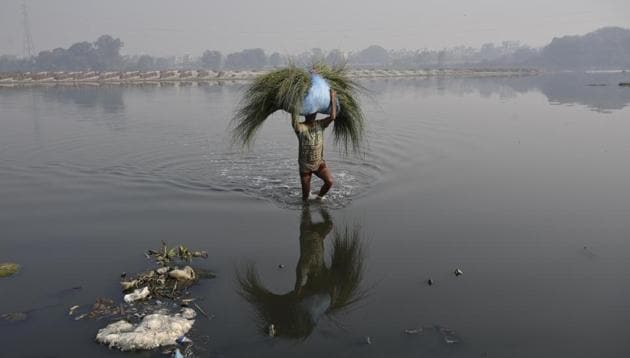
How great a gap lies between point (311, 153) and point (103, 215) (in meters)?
3.23

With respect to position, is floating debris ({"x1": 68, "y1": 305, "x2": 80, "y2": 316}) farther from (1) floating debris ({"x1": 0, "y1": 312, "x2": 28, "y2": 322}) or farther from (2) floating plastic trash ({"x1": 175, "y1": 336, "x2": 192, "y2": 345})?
(2) floating plastic trash ({"x1": 175, "y1": 336, "x2": 192, "y2": 345})

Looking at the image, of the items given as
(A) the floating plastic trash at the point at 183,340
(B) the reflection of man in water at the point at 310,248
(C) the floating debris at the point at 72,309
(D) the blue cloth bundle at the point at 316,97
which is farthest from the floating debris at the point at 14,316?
(D) the blue cloth bundle at the point at 316,97

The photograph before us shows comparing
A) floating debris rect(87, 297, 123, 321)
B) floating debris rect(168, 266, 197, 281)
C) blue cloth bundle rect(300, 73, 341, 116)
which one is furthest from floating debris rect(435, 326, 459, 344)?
Result: blue cloth bundle rect(300, 73, 341, 116)

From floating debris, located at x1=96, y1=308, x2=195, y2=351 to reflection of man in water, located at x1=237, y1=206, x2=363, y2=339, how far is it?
69 cm

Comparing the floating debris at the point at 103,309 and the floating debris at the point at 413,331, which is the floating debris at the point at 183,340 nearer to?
the floating debris at the point at 103,309

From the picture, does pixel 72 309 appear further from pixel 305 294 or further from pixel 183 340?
pixel 305 294

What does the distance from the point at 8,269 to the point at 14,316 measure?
1190 millimetres

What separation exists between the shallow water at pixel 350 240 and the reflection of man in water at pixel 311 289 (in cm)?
2

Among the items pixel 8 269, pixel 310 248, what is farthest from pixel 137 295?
pixel 310 248

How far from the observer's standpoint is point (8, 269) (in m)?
5.24

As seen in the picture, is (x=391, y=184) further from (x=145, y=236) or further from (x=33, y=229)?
(x=33, y=229)

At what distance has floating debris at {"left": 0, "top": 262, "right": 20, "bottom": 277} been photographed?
16.9 feet

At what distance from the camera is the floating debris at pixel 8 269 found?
516 cm

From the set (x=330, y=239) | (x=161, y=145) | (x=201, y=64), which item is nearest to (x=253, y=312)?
(x=330, y=239)
